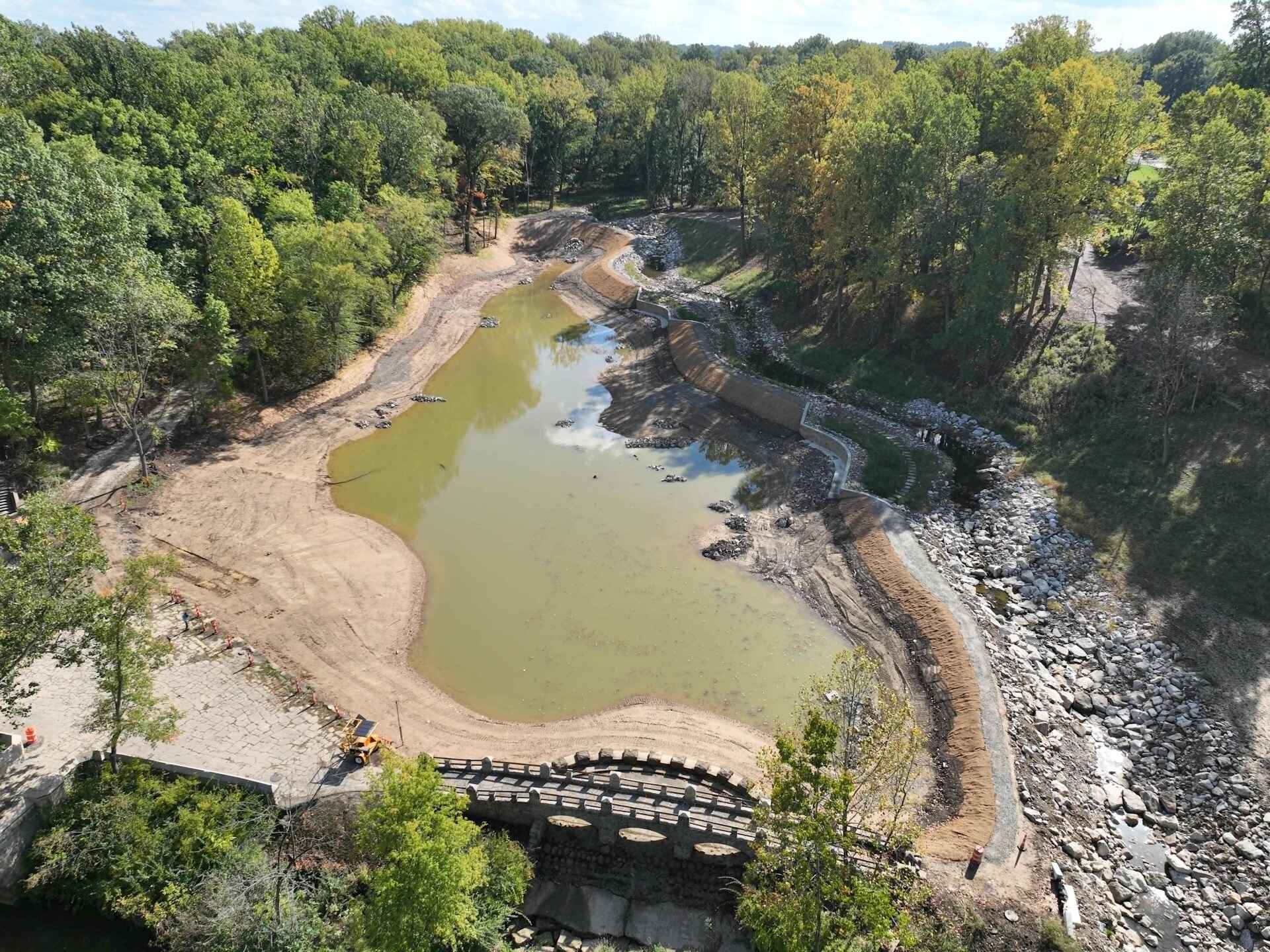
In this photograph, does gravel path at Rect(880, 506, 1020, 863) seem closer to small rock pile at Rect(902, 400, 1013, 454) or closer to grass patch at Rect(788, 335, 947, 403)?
small rock pile at Rect(902, 400, 1013, 454)

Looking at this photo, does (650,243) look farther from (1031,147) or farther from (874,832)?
(874,832)

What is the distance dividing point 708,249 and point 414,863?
223 ft

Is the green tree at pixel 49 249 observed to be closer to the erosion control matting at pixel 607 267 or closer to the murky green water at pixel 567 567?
the murky green water at pixel 567 567

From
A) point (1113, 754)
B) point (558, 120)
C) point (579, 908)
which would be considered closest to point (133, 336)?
point (579, 908)

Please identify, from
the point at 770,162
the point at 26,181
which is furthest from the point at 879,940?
the point at 770,162

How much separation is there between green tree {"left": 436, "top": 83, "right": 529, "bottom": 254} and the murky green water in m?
35.3

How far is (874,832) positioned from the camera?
20.0 m

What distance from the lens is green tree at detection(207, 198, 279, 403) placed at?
4219cm

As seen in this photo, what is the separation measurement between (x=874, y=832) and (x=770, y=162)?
48859mm

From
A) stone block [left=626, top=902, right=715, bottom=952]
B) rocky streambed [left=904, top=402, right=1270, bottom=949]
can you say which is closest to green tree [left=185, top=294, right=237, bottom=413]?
stone block [left=626, top=902, right=715, bottom=952]

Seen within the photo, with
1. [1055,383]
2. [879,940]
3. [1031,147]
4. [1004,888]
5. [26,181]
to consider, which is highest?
[1031,147]

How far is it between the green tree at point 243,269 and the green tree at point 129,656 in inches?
1063

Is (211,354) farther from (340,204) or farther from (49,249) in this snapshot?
(340,204)

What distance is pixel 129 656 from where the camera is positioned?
2033cm
